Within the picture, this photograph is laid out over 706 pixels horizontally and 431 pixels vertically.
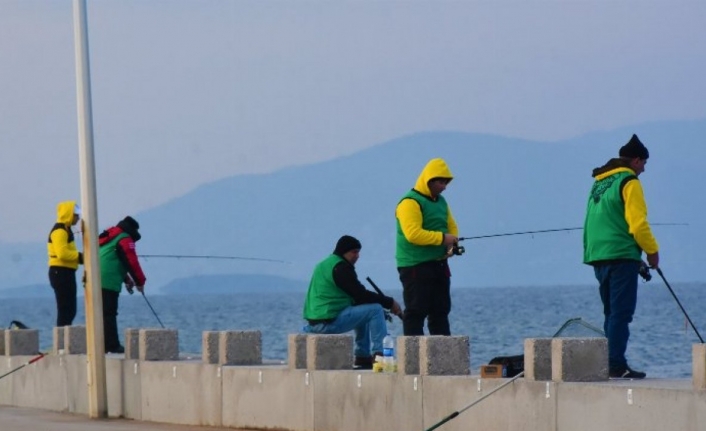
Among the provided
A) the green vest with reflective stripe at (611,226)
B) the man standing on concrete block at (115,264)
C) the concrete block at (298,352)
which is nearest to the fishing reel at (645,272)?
the green vest with reflective stripe at (611,226)

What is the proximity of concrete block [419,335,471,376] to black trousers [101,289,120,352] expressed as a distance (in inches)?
253

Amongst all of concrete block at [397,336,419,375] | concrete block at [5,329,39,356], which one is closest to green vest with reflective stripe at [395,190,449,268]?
concrete block at [397,336,419,375]

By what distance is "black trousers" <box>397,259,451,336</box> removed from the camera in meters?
14.1

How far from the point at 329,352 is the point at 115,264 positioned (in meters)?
5.02

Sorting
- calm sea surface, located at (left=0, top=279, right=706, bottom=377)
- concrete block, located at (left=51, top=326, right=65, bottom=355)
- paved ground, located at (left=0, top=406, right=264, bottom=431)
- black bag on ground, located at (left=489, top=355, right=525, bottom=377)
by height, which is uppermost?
black bag on ground, located at (left=489, top=355, right=525, bottom=377)

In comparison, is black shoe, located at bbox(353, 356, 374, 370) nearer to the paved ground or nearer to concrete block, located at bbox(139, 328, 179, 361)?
the paved ground

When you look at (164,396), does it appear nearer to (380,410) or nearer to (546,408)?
(380,410)

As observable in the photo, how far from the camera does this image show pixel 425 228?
46.3 ft

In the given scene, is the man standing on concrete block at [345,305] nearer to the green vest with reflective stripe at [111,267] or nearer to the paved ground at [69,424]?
the paved ground at [69,424]

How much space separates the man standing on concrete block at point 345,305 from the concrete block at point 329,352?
43.3 inches

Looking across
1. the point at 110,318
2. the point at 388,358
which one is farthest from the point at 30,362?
the point at 388,358

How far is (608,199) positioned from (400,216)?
209 cm

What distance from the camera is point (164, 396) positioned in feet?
52.0

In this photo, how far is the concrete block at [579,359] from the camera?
37.1ft
